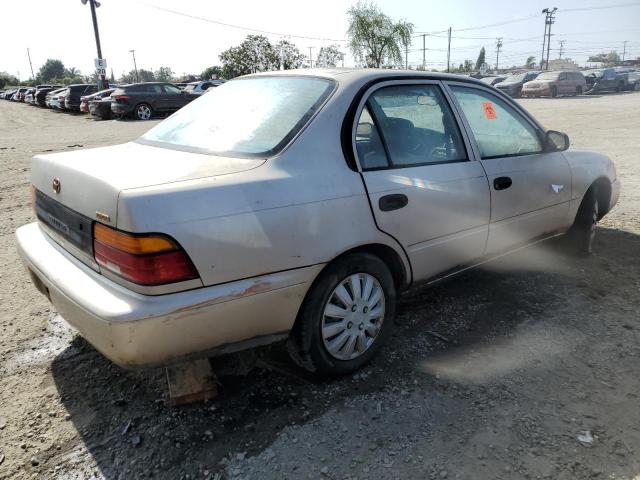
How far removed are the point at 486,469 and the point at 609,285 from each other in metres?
2.45

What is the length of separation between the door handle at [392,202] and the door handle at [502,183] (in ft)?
2.85

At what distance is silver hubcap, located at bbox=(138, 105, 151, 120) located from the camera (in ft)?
70.2

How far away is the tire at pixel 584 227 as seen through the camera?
14.1 feet

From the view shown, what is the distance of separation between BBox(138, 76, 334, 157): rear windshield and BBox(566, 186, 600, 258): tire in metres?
2.77

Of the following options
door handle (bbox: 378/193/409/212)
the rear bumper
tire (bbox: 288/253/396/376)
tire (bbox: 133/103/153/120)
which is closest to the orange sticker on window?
door handle (bbox: 378/193/409/212)

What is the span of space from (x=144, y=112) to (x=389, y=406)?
70.4ft

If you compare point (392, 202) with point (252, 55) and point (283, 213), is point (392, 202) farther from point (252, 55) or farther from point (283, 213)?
point (252, 55)

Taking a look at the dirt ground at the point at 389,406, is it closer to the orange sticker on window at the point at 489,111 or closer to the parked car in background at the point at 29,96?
the orange sticker on window at the point at 489,111

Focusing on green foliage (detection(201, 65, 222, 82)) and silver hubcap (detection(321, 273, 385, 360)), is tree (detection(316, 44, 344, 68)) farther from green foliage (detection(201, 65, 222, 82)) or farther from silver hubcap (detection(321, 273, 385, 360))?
silver hubcap (detection(321, 273, 385, 360))

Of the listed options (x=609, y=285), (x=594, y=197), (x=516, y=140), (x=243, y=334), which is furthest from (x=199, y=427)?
(x=594, y=197)

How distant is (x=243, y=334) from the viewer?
228 cm

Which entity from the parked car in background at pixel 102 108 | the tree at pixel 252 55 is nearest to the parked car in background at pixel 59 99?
the parked car in background at pixel 102 108

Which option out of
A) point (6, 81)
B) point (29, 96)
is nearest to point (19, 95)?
point (29, 96)

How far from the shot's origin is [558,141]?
3912 millimetres
